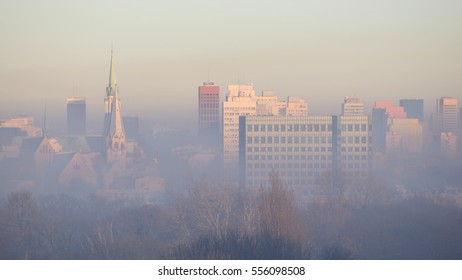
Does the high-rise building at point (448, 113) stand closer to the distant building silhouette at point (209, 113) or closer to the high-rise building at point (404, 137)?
the high-rise building at point (404, 137)

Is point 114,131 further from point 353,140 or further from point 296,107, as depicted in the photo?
point 353,140

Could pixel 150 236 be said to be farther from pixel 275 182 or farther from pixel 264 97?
pixel 264 97

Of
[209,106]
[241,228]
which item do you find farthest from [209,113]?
[241,228]

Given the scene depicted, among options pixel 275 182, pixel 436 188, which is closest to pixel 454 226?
pixel 275 182

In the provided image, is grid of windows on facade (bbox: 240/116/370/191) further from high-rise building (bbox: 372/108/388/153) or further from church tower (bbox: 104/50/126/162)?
church tower (bbox: 104/50/126/162)

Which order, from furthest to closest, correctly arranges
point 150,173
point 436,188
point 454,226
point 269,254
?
point 150,173 → point 436,188 → point 454,226 → point 269,254

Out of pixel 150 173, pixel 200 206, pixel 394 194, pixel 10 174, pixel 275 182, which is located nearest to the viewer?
pixel 275 182
